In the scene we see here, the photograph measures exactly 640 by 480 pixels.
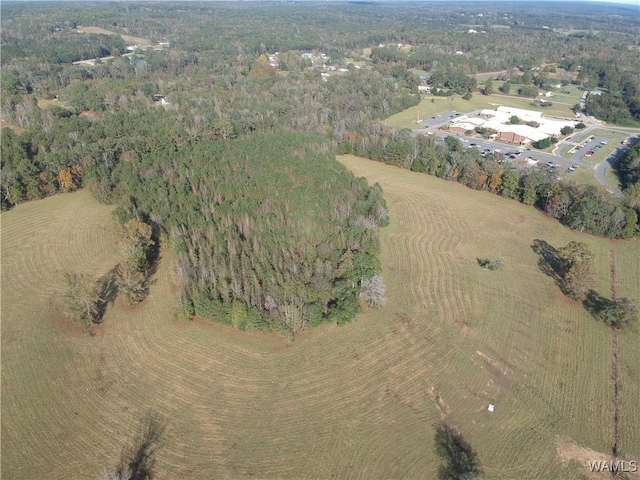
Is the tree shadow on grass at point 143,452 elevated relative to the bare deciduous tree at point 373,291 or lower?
lower

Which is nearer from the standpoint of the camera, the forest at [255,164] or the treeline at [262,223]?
the treeline at [262,223]

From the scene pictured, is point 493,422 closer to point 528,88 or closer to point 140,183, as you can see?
point 140,183

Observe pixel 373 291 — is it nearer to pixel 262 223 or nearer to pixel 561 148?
pixel 262 223

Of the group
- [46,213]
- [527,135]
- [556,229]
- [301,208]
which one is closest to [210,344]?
[301,208]

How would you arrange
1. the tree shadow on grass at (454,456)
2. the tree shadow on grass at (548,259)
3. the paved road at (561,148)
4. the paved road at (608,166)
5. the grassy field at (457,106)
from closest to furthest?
the tree shadow on grass at (454,456) < the tree shadow on grass at (548,259) < the paved road at (608,166) < the paved road at (561,148) < the grassy field at (457,106)

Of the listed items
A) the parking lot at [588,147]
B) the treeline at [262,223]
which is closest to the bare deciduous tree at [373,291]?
the treeline at [262,223]

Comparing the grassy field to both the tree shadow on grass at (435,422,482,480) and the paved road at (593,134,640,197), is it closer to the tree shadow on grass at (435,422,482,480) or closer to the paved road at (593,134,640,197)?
the paved road at (593,134,640,197)

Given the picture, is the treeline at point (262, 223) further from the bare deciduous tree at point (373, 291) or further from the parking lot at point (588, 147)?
the parking lot at point (588, 147)
